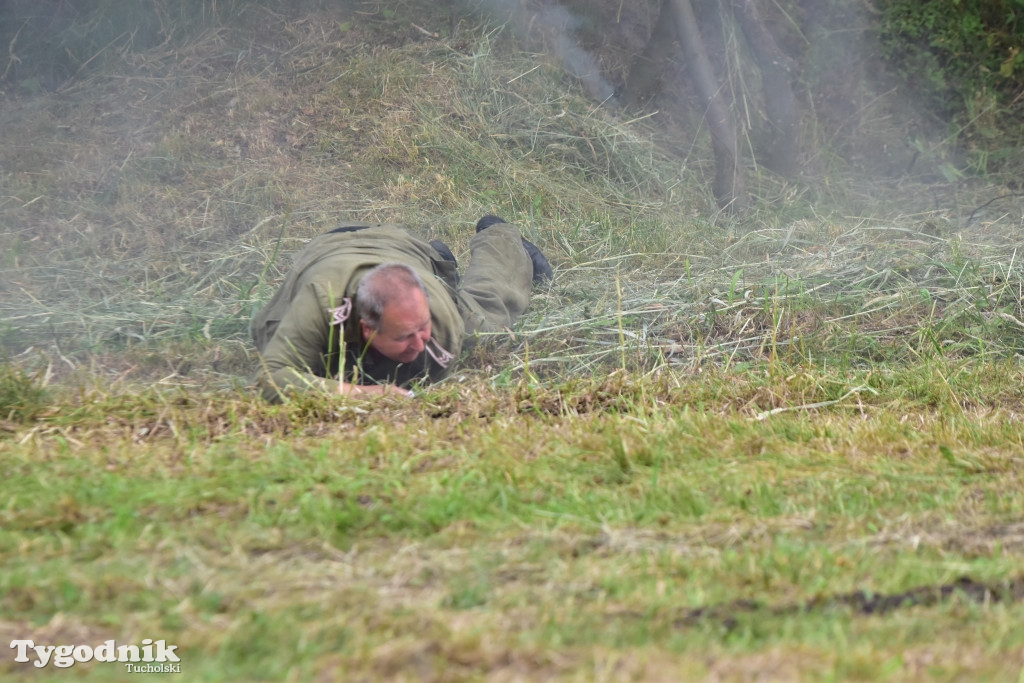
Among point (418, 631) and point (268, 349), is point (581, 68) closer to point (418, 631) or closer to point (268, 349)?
point (268, 349)

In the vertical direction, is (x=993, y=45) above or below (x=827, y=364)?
above

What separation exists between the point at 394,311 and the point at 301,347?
1.66 feet

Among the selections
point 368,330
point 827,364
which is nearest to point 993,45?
point 827,364

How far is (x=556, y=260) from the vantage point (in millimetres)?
7305

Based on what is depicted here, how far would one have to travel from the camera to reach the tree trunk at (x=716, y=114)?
345 inches

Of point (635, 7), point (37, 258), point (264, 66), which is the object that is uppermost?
point (635, 7)

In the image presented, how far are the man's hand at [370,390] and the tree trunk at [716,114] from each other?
189 inches

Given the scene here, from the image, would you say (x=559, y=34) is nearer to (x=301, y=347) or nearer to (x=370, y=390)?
(x=301, y=347)

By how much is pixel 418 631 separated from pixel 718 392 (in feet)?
7.92

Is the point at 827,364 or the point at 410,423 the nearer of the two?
the point at 410,423

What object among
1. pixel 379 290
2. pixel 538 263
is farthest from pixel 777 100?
pixel 379 290

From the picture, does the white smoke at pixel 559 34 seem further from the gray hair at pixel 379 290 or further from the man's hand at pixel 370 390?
the man's hand at pixel 370 390

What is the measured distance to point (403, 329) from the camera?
4.78 m

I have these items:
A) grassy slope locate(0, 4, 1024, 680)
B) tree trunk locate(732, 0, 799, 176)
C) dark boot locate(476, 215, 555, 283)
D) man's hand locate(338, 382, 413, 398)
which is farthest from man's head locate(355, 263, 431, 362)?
tree trunk locate(732, 0, 799, 176)
